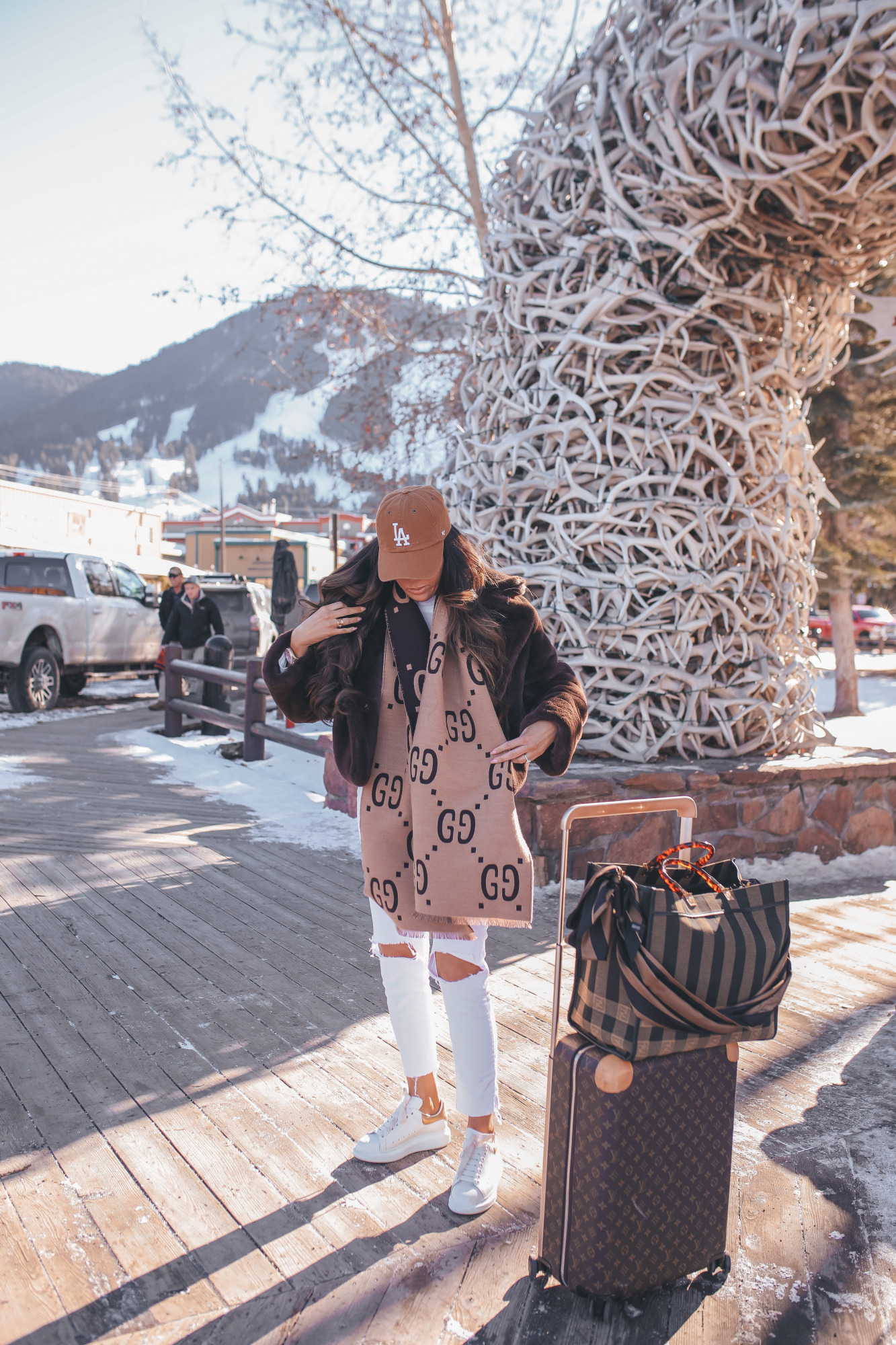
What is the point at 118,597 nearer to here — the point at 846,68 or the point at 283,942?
the point at 283,942

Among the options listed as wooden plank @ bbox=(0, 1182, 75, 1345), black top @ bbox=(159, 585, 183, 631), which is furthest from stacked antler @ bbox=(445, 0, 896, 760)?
black top @ bbox=(159, 585, 183, 631)

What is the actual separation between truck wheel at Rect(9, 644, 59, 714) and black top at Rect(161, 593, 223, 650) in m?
1.96

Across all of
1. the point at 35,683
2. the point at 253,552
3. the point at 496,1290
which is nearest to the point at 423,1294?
the point at 496,1290

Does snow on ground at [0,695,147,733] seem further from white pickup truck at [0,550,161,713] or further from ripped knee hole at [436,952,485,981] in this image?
ripped knee hole at [436,952,485,981]

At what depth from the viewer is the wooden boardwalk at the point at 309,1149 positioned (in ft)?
6.46

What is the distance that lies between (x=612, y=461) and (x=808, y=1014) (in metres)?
2.88

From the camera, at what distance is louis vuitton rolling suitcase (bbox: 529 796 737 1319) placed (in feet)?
6.16

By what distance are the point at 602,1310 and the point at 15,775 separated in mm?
6615

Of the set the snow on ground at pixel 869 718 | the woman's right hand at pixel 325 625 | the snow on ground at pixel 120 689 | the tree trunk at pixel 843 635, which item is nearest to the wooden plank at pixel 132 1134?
the woman's right hand at pixel 325 625

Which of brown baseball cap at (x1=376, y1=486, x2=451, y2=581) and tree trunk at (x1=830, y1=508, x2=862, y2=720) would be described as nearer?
brown baseball cap at (x1=376, y1=486, x2=451, y2=581)

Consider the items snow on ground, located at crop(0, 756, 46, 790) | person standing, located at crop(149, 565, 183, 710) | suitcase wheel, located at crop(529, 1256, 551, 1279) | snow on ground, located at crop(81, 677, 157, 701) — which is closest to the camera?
suitcase wheel, located at crop(529, 1256, 551, 1279)

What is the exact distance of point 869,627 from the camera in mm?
31031

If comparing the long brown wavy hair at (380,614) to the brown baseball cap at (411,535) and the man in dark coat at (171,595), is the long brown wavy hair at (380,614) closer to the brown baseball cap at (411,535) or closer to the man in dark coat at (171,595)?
the brown baseball cap at (411,535)

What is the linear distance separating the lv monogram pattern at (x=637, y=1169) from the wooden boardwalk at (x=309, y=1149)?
0.39ft
